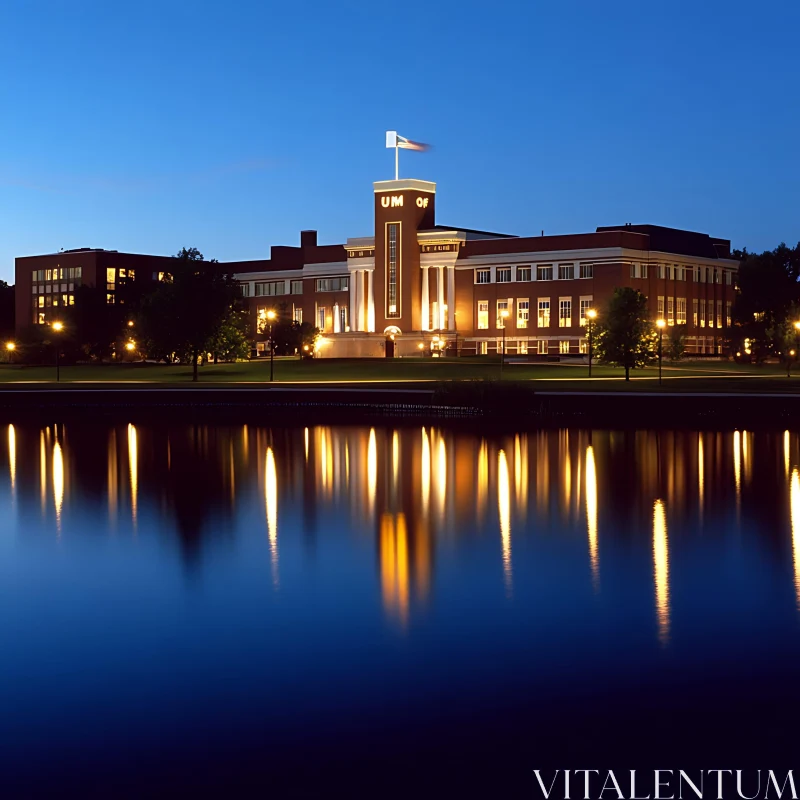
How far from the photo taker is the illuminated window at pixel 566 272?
382 feet

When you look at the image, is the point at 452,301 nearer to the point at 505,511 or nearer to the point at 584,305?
the point at 584,305

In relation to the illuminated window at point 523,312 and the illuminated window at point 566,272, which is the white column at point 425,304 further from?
the illuminated window at point 566,272

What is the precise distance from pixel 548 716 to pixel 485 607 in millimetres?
5129

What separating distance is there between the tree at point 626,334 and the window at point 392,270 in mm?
49585

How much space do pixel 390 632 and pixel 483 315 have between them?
349ft

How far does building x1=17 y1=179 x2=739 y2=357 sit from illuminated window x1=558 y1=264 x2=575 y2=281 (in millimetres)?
107

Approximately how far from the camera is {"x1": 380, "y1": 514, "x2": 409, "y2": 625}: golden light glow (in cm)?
1744

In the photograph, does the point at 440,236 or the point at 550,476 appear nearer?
the point at 550,476

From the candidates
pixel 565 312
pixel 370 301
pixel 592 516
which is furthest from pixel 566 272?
pixel 592 516

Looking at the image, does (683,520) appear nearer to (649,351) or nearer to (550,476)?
(550,476)

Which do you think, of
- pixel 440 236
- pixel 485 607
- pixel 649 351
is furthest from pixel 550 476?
pixel 440 236

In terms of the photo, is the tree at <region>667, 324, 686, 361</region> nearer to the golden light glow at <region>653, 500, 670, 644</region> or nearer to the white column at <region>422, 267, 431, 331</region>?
the white column at <region>422, 267, 431, 331</region>

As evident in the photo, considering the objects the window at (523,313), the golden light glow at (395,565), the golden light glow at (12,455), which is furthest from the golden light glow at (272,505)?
the window at (523,313)

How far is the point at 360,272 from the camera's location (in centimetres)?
12938
